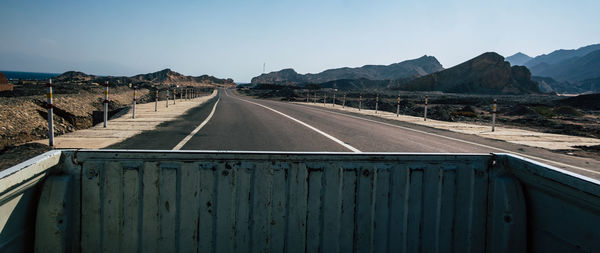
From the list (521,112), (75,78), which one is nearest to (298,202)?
(521,112)

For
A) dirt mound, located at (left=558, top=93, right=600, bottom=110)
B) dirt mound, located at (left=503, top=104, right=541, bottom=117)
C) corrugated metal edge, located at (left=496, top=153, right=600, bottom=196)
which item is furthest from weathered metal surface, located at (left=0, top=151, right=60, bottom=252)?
dirt mound, located at (left=558, top=93, right=600, bottom=110)

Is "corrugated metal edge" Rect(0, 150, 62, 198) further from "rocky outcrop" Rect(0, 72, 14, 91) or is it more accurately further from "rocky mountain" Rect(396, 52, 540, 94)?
"rocky mountain" Rect(396, 52, 540, 94)

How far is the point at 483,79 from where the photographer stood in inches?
3664

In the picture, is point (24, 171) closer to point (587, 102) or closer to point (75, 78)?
point (587, 102)

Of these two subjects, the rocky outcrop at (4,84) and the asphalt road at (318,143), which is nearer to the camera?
the asphalt road at (318,143)

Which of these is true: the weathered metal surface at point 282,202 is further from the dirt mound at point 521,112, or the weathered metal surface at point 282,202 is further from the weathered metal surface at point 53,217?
the dirt mound at point 521,112

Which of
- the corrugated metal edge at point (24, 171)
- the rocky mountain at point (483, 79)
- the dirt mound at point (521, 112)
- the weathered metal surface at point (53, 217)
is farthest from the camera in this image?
the rocky mountain at point (483, 79)

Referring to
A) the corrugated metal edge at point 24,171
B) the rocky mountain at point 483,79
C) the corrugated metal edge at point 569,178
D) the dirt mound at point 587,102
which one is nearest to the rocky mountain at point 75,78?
the dirt mound at point 587,102

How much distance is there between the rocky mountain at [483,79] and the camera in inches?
3627

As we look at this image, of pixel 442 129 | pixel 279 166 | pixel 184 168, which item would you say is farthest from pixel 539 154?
pixel 184 168

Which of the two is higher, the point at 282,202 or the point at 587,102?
the point at 587,102

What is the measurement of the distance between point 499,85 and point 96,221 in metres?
104

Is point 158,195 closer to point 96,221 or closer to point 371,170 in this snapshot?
point 96,221

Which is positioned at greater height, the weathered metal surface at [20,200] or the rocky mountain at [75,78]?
the rocky mountain at [75,78]
